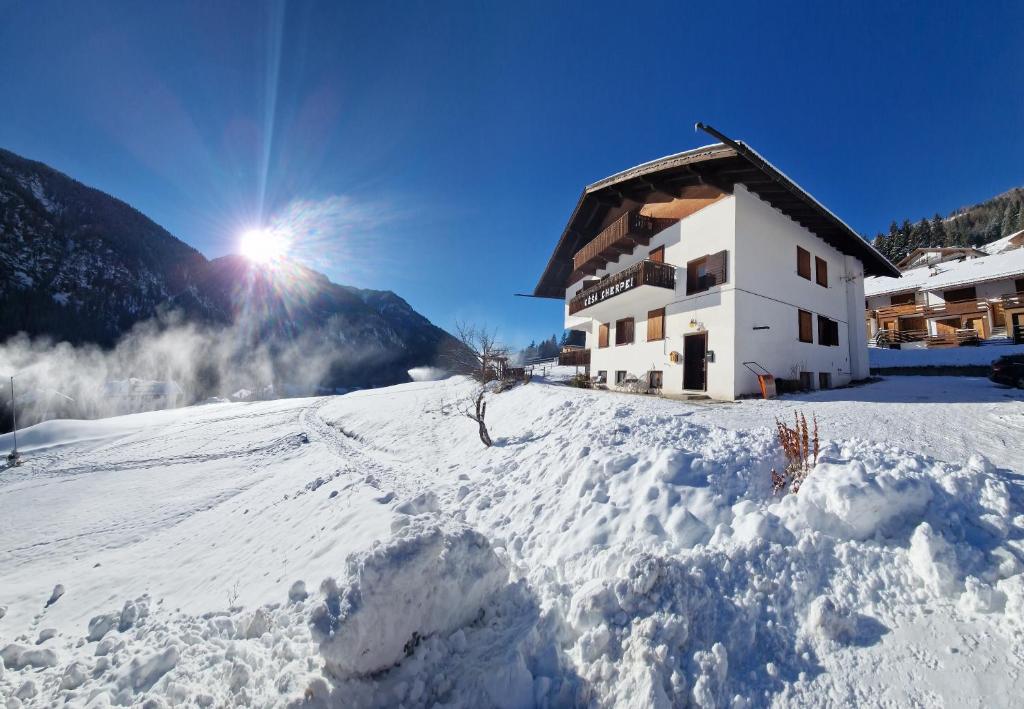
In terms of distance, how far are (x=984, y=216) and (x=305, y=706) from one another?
5702 inches

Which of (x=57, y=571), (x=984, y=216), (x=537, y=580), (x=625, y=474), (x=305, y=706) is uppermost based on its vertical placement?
(x=984, y=216)

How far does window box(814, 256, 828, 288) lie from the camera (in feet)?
54.1

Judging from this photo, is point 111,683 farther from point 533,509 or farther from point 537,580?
point 533,509

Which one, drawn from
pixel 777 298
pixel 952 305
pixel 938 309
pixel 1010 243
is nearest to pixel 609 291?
pixel 777 298

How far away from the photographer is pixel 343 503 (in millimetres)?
7918

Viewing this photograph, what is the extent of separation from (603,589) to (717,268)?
42.6 feet

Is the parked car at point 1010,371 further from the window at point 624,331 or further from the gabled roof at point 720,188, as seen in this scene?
the window at point 624,331

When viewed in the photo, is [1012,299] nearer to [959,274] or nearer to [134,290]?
[959,274]

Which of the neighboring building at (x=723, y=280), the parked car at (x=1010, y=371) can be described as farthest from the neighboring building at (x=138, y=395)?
the parked car at (x=1010, y=371)

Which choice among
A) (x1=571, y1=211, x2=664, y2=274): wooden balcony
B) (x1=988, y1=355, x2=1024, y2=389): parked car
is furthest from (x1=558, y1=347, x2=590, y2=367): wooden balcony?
(x1=988, y1=355, x2=1024, y2=389): parked car

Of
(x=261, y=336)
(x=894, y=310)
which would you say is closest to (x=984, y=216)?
(x=894, y=310)

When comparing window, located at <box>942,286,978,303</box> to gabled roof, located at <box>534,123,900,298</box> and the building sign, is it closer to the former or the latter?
gabled roof, located at <box>534,123,900,298</box>

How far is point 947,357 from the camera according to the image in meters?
19.4

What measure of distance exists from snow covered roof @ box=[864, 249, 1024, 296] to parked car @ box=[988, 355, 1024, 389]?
25742mm
